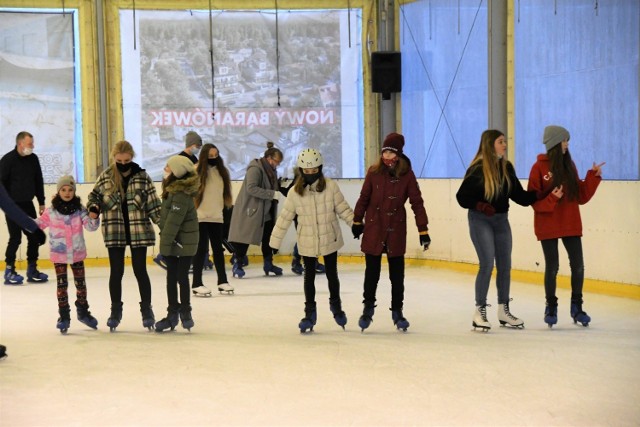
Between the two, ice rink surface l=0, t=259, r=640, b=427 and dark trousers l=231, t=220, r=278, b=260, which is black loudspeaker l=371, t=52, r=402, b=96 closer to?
dark trousers l=231, t=220, r=278, b=260

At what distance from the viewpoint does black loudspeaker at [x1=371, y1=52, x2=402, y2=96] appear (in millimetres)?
15172

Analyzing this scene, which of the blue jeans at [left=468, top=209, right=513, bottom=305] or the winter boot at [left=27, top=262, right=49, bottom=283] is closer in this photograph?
the blue jeans at [left=468, top=209, right=513, bottom=305]

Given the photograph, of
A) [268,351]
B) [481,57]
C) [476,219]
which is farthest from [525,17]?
[268,351]

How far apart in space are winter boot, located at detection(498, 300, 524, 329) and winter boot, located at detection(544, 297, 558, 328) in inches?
7.3

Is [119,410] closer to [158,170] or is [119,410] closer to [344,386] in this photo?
[344,386]

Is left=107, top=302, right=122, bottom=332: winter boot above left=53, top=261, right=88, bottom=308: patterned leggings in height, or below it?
below

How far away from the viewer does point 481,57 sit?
13.8 m

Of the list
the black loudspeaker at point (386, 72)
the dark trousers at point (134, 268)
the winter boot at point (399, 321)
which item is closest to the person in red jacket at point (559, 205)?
the winter boot at point (399, 321)

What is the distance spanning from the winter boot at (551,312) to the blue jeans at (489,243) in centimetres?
35

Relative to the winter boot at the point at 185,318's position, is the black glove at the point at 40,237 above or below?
above

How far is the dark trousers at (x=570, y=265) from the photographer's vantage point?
7.94 meters

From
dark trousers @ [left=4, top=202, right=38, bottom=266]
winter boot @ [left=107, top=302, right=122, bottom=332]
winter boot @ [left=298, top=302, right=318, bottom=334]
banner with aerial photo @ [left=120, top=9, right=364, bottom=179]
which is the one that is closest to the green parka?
winter boot @ [left=107, top=302, right=122, bottom=332]

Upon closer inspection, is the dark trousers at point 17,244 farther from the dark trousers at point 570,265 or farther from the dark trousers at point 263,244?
the dark trousers at point 570,265

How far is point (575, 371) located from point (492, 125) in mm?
7180
